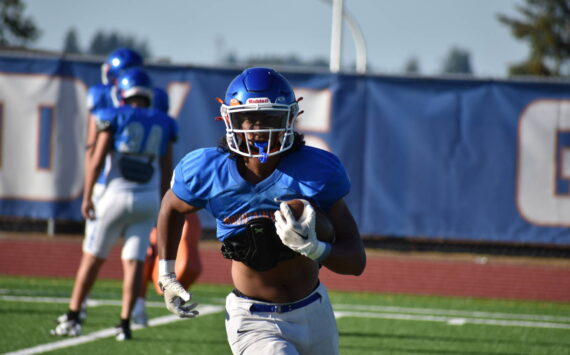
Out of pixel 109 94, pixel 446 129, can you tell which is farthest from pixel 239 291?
pixel 446 129

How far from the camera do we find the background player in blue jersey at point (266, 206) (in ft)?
12.5

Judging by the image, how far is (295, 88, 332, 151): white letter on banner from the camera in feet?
34.5

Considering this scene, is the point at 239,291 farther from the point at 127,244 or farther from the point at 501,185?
the point at 501,185

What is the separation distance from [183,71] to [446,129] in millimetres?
3129

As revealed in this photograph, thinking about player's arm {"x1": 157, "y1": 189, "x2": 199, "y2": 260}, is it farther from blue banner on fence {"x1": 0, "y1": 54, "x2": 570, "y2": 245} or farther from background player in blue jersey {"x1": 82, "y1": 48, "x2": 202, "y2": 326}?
blue banner on fence {"x1": 0, "y1": 54, "x2": 570, "y2": 245}

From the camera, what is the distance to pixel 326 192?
3814mm

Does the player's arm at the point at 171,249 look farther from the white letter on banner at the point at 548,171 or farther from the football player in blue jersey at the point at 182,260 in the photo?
the white letter on banner at the point at 548,171

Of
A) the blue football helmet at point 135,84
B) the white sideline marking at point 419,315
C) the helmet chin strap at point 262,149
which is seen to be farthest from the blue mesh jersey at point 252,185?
the white sideline marking at point 419,315

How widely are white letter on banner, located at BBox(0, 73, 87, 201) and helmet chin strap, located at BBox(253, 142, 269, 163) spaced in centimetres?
708

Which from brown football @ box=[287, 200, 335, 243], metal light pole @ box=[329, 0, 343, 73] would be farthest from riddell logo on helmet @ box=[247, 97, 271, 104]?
metal light pole @ box=[329, 0, 343, 73]

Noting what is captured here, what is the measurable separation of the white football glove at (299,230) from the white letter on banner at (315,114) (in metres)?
7.07

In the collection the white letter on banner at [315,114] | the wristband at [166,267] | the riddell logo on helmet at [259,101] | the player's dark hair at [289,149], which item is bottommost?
the wristband at [166,267]

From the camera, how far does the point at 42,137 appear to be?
10.6 meters

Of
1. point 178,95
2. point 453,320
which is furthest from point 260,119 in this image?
point 178,95
